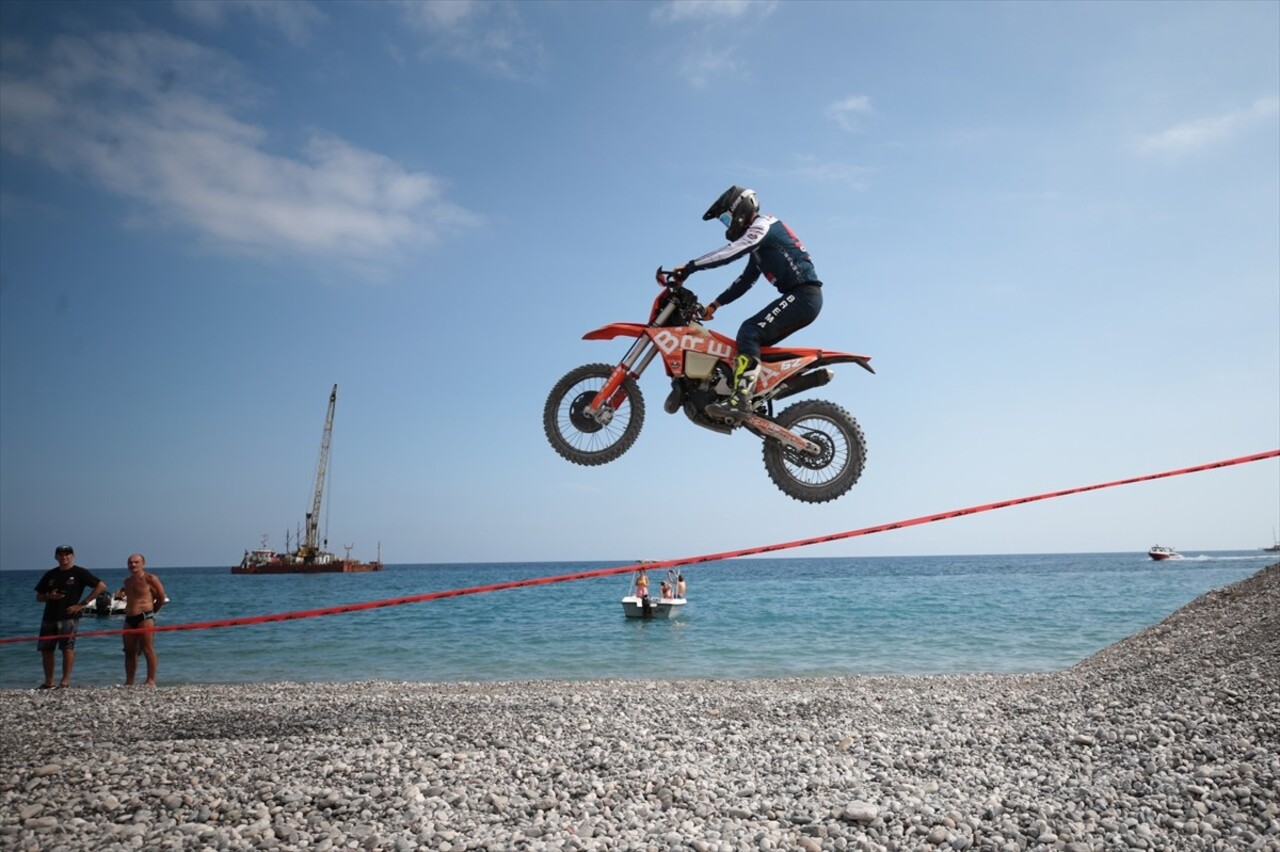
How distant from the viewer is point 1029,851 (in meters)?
7.31

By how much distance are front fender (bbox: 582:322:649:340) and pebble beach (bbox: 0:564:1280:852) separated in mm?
4496

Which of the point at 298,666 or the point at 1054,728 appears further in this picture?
the point at 298,666

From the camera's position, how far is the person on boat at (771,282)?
5.14 metres

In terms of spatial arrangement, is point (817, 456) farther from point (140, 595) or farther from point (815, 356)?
point (140, 595)

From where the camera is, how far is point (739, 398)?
17.5 feet

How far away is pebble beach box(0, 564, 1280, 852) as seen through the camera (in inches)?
293

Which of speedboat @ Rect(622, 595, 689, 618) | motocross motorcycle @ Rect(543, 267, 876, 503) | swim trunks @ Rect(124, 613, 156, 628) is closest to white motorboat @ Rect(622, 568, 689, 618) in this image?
speedboat @ Rect(622, 595, 689, 618)

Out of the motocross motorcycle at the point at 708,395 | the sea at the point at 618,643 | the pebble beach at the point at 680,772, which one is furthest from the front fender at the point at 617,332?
the sea at the point at 618,643

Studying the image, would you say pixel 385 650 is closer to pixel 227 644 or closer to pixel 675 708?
pixel 227 644

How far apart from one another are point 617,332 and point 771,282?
3.70 ft

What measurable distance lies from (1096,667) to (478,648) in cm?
2217

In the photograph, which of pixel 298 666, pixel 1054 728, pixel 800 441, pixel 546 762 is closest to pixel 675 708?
pixel 546 762

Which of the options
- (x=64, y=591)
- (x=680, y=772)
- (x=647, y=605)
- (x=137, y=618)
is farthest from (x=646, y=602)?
(x=680, y=772)

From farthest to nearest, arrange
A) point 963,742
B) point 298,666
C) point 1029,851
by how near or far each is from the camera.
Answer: point 298,666 < point 963,742 < point 1029,851
